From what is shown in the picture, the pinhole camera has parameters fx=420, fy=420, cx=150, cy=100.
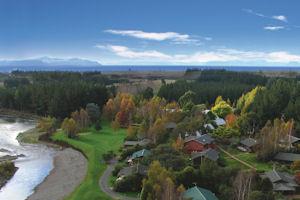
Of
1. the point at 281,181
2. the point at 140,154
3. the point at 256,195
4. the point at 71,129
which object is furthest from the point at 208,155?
the point at 71,129

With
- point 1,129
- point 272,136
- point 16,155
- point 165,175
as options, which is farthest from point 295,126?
point 1,129

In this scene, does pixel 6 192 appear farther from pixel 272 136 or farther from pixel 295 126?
pixel 295 126

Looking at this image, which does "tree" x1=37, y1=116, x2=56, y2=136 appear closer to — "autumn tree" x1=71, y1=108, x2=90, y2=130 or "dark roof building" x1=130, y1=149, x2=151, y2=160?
"autumn tree" x1=71, y1=108, x2=90, y2=130

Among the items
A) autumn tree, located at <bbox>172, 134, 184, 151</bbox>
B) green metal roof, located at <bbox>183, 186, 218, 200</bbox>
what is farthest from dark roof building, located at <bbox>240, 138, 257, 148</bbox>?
green metal roof, located at <bbox>183, 186, 218, 200</bbox>

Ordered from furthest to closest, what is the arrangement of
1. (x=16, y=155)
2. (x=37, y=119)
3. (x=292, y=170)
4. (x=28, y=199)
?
(x=37, y=119)
(x=16, y=155)
(x=292, y=170)
(x=28, y=199)

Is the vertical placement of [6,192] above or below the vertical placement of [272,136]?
below

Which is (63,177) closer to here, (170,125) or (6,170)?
(6,170)
